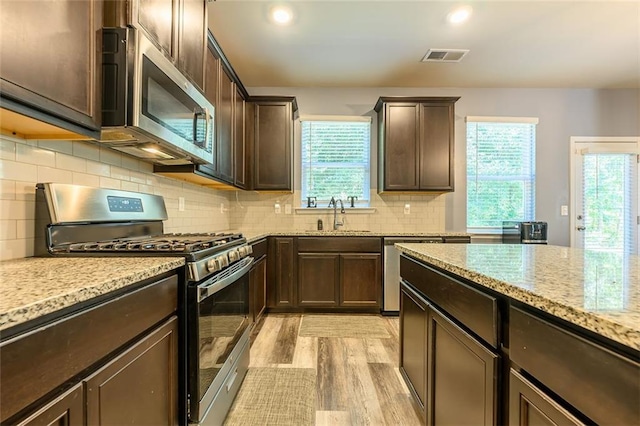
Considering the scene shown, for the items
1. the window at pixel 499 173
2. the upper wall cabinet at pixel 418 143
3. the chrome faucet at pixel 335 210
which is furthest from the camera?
the window at pixel 499 173

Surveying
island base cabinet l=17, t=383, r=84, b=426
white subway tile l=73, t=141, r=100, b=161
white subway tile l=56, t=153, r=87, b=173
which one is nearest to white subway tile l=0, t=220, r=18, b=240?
white subway tile l=56, t=153, r=87, b=173

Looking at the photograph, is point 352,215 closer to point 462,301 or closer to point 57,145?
point 462,301

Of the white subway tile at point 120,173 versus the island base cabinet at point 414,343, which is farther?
the white subway tile at point 120,173

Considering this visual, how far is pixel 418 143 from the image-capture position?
3.31 m

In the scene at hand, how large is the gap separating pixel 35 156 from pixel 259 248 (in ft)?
5.81

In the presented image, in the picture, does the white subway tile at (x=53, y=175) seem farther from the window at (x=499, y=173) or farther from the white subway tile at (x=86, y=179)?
the window at (x=499, y=173)

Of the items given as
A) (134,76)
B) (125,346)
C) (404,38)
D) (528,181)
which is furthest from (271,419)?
(528,181)

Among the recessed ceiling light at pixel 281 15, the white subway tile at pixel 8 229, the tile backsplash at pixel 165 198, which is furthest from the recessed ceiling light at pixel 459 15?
the white subway tile at pixel 8 229

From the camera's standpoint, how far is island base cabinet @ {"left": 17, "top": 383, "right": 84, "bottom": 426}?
1.87 ft

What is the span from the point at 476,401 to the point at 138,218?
1846mm

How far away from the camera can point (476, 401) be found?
909mm

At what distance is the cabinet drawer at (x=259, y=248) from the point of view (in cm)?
257

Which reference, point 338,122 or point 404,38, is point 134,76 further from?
point 338,122

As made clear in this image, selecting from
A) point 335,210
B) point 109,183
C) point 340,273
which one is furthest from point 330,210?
point 109,183
